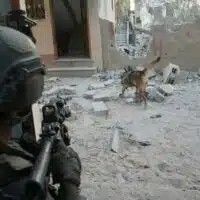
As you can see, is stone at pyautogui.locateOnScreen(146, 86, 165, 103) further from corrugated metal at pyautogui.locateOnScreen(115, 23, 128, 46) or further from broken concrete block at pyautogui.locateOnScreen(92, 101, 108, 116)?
corrugated metal at pyautogui.locateOnScreen(115, 23, 128, 46)

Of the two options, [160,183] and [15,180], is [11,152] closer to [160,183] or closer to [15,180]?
[15,180]

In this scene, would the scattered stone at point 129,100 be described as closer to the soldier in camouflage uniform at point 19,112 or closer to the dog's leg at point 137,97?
the dog's leg at point 137,97

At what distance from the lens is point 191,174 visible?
11.2 feet

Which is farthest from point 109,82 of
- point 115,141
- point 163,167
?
point 163,167

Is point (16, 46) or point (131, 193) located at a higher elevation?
point (16, 46)

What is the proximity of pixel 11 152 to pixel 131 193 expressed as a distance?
2.00 metres

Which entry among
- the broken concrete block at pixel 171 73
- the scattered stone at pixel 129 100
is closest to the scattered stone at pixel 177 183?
the scattered stone at pixel 129 100

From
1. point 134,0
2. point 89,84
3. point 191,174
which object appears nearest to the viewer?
point 191,174

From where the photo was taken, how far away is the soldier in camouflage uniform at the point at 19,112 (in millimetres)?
1108

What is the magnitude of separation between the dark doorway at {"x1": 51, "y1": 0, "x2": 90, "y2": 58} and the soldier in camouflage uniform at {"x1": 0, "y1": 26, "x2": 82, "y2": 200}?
27.5ft

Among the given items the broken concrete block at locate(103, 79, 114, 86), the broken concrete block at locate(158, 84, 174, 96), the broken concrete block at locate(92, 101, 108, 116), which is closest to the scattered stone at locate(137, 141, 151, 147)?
the broken concrete block at locate(92, 101, 108, 116)

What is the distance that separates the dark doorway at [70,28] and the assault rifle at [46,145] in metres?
8.16

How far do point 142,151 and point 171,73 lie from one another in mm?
3908

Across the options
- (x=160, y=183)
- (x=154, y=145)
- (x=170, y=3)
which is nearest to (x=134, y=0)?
(x=170, y=3)
